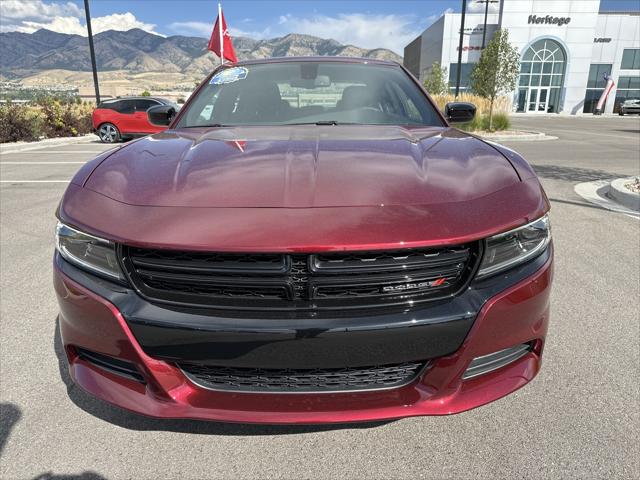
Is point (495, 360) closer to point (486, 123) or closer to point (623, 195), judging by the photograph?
point (623, 195)

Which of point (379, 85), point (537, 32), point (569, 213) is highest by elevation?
point (537, 32)

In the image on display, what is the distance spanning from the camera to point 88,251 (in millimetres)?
1585

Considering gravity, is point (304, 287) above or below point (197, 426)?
above

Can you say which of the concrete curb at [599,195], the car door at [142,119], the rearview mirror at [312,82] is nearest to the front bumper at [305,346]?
the rearview mirror at [312,82]

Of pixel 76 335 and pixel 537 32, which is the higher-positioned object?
pixel 537 32

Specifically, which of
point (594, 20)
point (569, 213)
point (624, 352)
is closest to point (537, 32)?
point (594, 20)

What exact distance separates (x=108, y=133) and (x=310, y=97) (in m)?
14.4

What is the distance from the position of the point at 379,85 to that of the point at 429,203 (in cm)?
175

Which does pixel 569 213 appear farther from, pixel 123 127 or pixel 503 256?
pixel 123 127

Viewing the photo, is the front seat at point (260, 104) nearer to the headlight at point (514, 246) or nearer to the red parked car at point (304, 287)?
the red parked car at point (304, 287)

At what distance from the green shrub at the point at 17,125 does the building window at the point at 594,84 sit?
51.2m

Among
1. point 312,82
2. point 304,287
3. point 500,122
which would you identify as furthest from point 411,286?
point 500,122

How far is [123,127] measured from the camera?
49.1 feet

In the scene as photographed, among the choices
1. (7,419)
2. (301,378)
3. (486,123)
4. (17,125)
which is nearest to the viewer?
(301,378)
